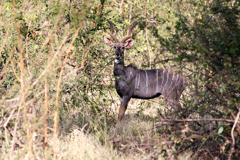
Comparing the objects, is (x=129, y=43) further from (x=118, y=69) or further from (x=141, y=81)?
(x=141, y=81)

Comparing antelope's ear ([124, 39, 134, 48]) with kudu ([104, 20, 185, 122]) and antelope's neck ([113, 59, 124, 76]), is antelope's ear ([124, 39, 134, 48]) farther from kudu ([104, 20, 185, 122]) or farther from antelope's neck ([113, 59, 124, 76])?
antelope's neck ([113, 59, 124, 76])

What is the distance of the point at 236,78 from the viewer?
2.62 metres

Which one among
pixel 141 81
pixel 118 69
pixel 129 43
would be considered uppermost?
pixel 129 43

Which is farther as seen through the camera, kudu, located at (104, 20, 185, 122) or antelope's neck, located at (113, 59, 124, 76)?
antelope's neck, located at (113, 59, 124, 76)

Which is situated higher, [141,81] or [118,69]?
[118,69]

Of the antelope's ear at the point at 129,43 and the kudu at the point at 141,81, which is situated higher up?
the antelope's ear at the point at 129,43

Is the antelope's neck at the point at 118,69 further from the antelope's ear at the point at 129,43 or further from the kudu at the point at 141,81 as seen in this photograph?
the antelope's ear at the point at 129,43

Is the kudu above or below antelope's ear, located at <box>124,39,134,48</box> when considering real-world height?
below

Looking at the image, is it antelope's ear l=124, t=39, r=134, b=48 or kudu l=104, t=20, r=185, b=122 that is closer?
kudu l=104, t=20, r=185, b=122

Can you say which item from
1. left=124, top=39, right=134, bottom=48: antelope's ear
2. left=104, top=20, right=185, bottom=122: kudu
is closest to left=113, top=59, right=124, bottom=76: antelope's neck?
left=104, top=20, right=185, bottom=122: kudu

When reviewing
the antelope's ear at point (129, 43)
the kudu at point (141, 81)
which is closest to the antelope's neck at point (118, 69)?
the kudu at point (141, 81)

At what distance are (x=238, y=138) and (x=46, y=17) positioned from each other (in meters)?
3.34

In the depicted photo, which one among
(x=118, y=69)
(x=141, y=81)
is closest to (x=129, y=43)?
(x=118, y=69)

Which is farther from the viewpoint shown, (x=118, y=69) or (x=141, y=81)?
(x=141, y=81)
